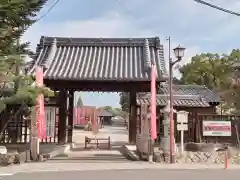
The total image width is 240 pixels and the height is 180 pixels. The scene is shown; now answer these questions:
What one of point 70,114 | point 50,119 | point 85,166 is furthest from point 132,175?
point 70,114

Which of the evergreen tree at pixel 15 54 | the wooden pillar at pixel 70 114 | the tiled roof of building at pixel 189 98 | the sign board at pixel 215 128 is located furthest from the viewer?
the tiled roof of building at pixel 189 98

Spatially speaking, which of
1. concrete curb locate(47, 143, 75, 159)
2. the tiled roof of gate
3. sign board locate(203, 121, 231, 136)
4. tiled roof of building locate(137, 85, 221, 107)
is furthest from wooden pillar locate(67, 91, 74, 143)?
sign board locate(203, 121, 231, 136)

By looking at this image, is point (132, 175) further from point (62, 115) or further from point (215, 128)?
point (62, 115)

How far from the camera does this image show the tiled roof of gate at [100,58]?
20703 millimetres

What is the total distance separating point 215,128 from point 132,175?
8891 millimetres

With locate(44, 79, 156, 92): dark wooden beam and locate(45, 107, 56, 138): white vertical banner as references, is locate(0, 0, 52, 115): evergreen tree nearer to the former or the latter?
locate(44, 79, 156, 92): dark wooden beam

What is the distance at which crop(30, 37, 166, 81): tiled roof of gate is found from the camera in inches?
815

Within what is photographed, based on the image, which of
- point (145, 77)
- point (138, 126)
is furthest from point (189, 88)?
point (145, 77)

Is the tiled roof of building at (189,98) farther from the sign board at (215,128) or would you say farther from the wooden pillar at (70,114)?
the wooden pillar at (70,114)

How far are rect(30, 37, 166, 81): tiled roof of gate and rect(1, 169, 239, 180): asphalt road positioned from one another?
257 inches

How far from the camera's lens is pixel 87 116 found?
2601 inches

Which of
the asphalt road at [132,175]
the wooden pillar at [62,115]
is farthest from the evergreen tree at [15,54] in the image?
the wooden pillar at [62,115]

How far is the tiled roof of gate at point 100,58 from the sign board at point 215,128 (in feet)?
11.7

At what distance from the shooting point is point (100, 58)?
23609mm
